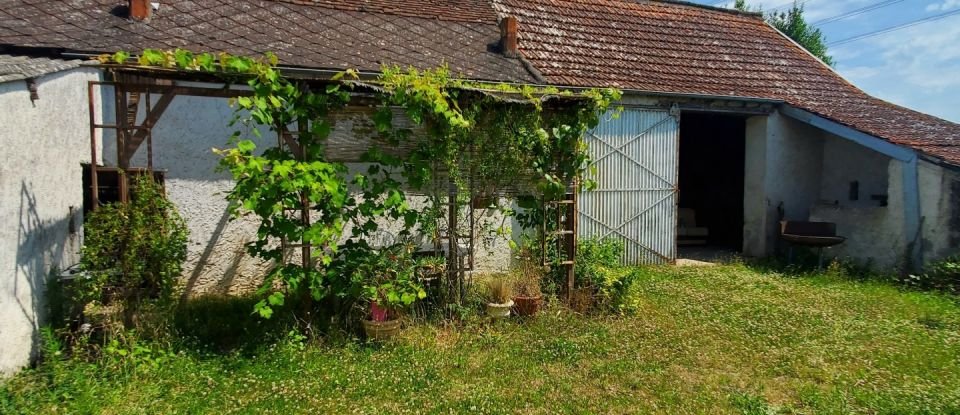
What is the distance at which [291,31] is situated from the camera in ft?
26.8

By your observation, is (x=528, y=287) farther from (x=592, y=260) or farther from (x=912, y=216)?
(x=912, y=216)

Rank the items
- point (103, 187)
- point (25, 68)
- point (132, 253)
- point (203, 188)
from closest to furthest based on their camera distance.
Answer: point (25, 68) < point (132, 253) < point (103, 187) < point (203, 188)

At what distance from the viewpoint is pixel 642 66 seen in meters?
10.8

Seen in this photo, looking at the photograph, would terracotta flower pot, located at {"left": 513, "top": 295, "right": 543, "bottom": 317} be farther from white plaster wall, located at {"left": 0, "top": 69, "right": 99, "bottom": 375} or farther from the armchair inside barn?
white plaster wall, located at {"left": 0, "top": 69, "right": 99, "bottom": 375}

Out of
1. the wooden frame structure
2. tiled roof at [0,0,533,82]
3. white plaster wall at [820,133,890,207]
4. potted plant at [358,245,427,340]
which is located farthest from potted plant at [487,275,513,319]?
white plaster wall at [820,133,890,207]

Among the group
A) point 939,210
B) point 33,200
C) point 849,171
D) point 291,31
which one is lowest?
point 939,210

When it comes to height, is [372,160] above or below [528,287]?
above

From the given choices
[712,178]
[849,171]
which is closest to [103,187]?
[849,171]

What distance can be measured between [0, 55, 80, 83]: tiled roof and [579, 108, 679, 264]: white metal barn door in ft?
24.2

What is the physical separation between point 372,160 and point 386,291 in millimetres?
1265

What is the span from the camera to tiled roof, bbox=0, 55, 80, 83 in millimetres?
4160

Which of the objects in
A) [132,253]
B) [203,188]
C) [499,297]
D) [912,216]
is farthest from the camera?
[912,216]

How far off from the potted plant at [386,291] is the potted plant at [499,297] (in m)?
0.93

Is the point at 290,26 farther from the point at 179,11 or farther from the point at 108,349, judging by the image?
the point at 108,349
